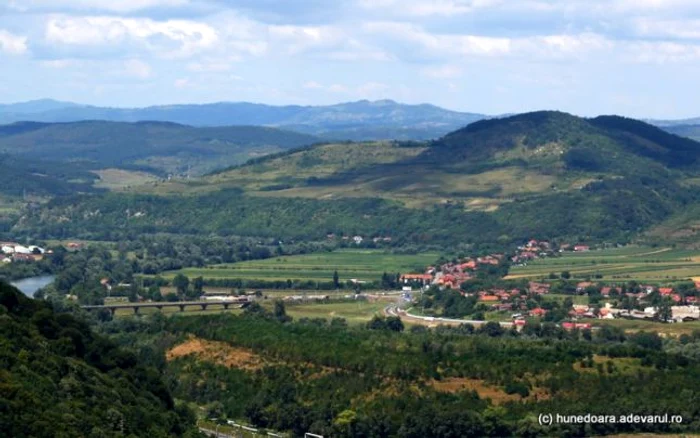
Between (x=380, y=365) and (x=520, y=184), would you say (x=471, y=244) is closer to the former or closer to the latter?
(x=520, y=184)

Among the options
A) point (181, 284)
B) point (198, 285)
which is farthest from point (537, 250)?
point (181, 284)

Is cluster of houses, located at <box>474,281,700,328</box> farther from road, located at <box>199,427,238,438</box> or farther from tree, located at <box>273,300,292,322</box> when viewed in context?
road, located at <box>199,427,238,438</box>

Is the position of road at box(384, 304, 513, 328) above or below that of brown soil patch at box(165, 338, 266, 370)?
below

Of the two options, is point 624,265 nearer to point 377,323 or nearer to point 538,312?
point 538,312

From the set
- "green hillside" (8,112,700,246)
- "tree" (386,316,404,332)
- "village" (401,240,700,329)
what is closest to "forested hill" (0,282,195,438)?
"tree" (386,316,404,332)

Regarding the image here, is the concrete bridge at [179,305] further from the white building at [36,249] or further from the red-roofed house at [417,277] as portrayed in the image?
the white building at [36,249]

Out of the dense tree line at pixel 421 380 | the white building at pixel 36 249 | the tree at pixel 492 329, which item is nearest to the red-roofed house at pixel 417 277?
the tree at pixel 492 329
